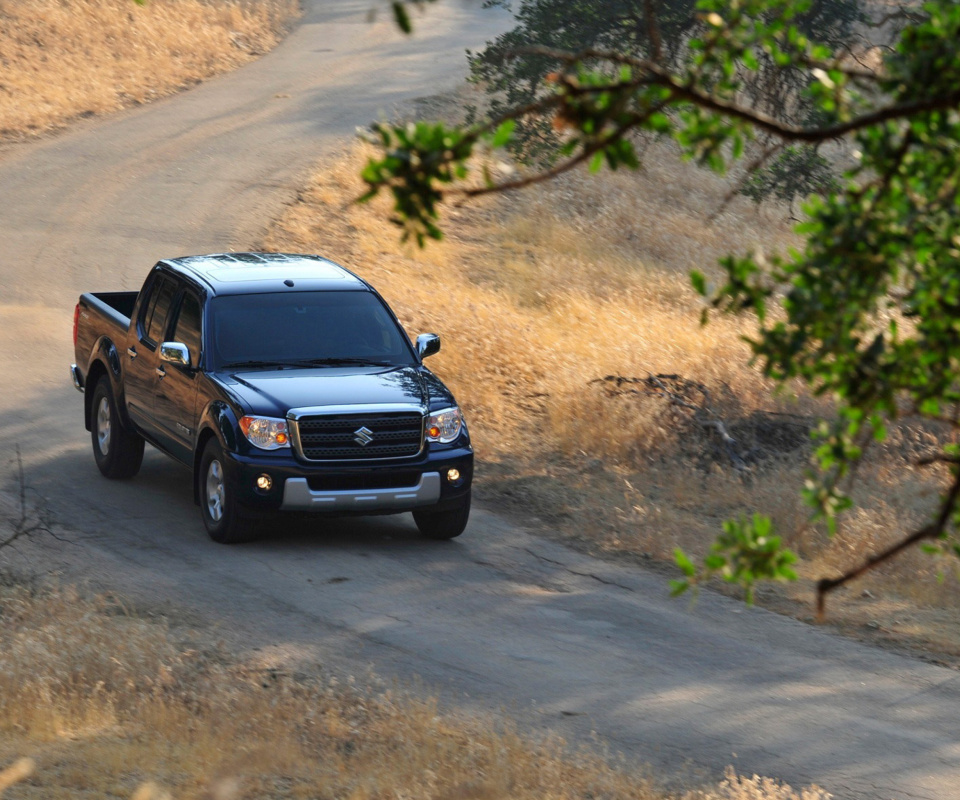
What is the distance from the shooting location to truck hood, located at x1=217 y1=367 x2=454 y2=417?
34.1ft

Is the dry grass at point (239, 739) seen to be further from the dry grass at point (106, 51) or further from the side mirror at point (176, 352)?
the dry grass at point (106, 51)

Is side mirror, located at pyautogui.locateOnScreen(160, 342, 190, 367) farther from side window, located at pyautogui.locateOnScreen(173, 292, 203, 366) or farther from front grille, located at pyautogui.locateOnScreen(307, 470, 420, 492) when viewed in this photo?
front grille, located at pyautogui.locateOnScreen(307, 470, 420, 492)

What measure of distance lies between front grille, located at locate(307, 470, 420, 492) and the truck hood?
21.9 inches

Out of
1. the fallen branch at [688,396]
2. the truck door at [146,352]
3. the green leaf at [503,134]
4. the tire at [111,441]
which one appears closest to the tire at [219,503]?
the truck door at [146,352]

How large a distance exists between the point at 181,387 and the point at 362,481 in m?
1.96

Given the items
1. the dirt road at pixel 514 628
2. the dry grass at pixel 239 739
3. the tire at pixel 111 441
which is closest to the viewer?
the dry grass at pixel 239 739

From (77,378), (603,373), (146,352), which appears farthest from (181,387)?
(603,373)

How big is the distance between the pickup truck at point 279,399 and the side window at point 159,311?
20mm

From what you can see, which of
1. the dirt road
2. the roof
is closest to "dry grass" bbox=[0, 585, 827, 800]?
the dirt road

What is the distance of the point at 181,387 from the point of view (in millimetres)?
11297

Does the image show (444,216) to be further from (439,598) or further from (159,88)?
(439,598)

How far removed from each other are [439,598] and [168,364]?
3.43 metres

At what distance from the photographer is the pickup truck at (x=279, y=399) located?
406 inches

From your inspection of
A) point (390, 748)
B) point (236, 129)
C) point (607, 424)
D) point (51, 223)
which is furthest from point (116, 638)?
point (236, 129)
